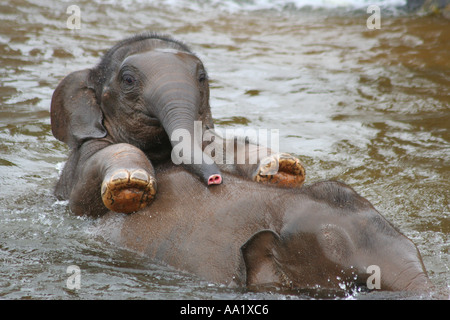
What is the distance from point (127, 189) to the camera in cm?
476

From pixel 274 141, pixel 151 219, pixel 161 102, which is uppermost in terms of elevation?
pixel 161 102

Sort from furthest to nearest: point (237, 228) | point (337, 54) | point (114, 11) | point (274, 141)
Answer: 1. point (114, 11)
2. point (337, 54)
3. point (274, 141)
4. point (237, 228)

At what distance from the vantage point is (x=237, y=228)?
171 inches

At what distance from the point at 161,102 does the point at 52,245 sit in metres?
1.25

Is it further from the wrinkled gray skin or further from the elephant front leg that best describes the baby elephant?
the wrinkled gray skin

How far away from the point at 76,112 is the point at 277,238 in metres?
2.57

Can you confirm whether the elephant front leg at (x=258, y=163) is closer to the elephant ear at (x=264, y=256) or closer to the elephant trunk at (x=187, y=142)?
the elephant trunk at (x=187, y=142)

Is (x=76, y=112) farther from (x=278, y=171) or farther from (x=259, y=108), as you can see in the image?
(x=259, y=108)

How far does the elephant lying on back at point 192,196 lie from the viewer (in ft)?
13.0

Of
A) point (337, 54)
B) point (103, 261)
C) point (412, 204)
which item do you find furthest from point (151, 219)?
point (337, 54)

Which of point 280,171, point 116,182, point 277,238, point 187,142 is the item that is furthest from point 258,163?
point 277,238

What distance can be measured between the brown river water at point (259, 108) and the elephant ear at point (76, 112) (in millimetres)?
601

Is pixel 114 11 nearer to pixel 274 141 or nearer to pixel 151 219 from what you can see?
pixel 274 141

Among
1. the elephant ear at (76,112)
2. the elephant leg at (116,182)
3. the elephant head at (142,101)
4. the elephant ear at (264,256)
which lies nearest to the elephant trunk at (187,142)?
the elephant head at (142,101)
